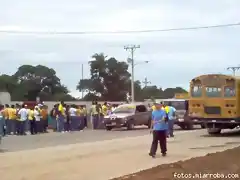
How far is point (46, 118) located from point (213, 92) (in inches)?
381

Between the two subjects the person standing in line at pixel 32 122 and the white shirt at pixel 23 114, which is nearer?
the white shirt at pixel 23 114

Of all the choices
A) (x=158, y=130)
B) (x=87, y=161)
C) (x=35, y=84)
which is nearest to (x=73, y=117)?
(x=158, y=130)

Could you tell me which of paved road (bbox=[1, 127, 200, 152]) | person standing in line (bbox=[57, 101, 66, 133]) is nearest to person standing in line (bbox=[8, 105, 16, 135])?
paved road (bbox=[1, 127, 200, 152])

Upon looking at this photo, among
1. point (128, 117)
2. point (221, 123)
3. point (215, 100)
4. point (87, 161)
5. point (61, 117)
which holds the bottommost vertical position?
point (87, 161)

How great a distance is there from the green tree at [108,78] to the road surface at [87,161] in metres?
78.4

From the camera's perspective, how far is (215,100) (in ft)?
80.7

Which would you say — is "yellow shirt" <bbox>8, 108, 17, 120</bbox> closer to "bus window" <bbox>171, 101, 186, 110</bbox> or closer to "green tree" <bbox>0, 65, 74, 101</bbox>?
"bus window" <bbox>171, 101, 186, 110</bbox>

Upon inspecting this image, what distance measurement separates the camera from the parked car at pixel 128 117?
103 ft

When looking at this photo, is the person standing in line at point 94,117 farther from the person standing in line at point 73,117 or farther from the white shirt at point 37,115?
the white shirt at point 37,115

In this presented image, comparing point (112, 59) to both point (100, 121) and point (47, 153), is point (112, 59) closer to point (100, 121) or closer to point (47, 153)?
point (100, 121)

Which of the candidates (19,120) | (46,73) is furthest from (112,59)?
(19,120)

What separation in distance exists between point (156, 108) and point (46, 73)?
89941 mm

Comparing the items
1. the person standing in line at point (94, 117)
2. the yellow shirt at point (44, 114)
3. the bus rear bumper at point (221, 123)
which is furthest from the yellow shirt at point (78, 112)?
the bus rear bumper at point (221, 123)

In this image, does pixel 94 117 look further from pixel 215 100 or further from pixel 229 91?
pixel 229 91
